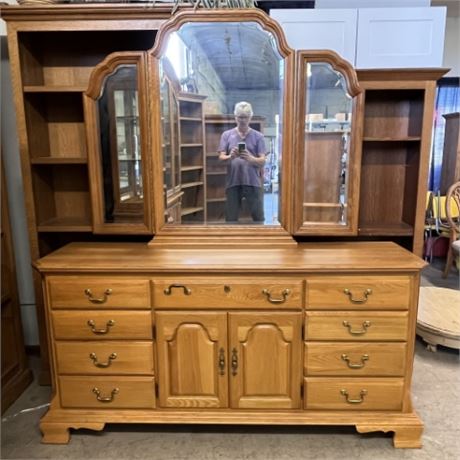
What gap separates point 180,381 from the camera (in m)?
1.75

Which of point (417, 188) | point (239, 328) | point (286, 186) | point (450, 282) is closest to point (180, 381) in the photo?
point (239, 328)

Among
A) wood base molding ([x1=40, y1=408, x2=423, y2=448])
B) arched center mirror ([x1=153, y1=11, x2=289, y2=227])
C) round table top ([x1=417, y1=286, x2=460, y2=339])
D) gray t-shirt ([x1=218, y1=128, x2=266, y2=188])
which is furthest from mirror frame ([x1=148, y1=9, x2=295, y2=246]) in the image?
round table top ([x1=417, y1=286, x2=460, y2=339])

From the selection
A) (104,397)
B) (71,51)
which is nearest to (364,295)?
(104,397)

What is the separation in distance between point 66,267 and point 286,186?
1036 mm

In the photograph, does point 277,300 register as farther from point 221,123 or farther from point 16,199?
point 16,199

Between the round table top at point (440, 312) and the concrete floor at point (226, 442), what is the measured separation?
1.89 feet

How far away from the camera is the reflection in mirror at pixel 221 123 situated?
71.1 inches

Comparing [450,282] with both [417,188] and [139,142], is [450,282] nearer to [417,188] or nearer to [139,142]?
[417,188]

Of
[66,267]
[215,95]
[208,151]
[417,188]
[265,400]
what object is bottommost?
[265,400]

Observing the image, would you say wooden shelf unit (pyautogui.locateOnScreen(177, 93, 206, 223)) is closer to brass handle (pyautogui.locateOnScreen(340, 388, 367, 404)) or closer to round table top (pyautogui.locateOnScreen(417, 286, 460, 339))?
brass handle (pyautogui.locateOnScreen(340, 388, 367, 404))

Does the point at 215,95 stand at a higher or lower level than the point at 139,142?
higher

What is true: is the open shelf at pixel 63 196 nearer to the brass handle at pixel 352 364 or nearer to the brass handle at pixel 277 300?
the brass handle at pixel 277 300

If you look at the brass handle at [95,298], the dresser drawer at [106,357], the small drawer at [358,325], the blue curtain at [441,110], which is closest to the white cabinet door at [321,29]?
the small drawer at [358,325]

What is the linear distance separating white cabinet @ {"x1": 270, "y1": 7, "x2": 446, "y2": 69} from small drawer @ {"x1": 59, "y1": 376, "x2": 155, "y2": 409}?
67.5 inches
